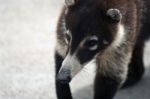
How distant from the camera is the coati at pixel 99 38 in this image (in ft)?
10.2

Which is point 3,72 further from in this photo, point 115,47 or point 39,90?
point 115,47

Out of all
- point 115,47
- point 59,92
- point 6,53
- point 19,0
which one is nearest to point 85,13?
point 115,47

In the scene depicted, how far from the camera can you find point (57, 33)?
3.45m

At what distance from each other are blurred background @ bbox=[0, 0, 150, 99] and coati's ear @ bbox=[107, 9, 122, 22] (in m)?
0.91

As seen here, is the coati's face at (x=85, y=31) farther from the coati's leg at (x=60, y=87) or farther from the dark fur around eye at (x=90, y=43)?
the coati's leg at (x=60, y=87)

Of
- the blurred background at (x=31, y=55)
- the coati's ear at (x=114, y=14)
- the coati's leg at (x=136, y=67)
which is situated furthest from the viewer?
the coati's leg at (x=136, y=67)

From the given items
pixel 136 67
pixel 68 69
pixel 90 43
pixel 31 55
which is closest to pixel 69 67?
pixel 68 69

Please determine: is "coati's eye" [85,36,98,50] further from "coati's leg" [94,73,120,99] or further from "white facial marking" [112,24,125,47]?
"coati's leg" [94,73,120,99]

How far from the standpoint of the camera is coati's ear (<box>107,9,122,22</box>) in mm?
3176

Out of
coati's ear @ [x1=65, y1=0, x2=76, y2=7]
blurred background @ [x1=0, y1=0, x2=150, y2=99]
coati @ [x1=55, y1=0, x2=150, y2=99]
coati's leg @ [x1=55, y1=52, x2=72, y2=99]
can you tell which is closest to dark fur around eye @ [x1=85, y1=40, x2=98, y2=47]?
coati @ [x1=55, y1=0, x2=150, y2=99]

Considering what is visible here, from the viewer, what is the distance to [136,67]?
13.8ft

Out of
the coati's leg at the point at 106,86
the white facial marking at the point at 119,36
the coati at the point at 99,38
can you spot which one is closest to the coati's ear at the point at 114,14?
the coati at the point at 99,38

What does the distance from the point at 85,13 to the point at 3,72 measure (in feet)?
4.50

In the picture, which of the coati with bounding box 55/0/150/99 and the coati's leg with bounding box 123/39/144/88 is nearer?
the coati with bounding box 55/0/150/99
